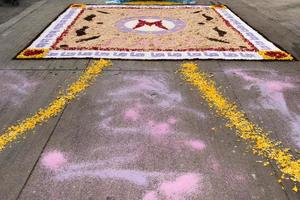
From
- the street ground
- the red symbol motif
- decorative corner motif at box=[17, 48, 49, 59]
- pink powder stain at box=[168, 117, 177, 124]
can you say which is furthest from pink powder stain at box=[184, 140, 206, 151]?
the red symbol motif

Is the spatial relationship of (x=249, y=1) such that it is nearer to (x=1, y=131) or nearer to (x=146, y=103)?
(x=146, y=103)

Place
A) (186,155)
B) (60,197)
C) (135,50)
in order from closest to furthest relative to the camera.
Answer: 1. (60,197)
2. (186,155)
3. (135,50)

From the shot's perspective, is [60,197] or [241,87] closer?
[60,197]

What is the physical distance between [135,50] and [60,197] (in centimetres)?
407

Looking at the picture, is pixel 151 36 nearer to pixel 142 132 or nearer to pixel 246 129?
pixel 142 132

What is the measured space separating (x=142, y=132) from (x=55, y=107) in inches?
53.8

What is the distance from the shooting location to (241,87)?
209 inches

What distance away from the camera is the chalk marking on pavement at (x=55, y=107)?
13.7ft

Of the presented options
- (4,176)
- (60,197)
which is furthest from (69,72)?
(60,197)

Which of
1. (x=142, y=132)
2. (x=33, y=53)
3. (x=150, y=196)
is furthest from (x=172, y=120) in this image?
(x=33, y=53)

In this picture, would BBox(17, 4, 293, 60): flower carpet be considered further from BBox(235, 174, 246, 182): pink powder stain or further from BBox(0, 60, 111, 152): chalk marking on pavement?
BBox(235, 174, 246, 182): pink powder stain

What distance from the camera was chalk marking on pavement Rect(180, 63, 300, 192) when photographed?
3.66 m

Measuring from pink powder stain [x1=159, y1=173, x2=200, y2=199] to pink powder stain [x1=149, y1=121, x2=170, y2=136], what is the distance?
820mm

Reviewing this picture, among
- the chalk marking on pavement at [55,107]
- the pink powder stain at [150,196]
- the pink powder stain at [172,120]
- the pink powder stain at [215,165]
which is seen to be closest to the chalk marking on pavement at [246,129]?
the pink powder stain at [215,165]
